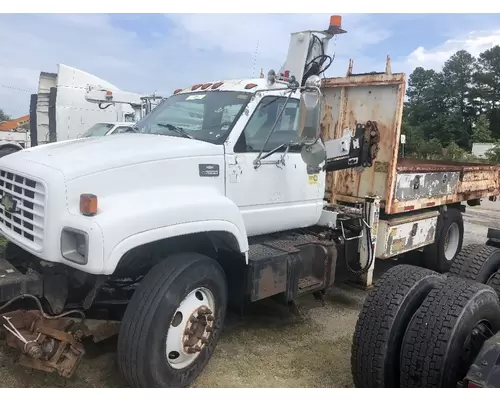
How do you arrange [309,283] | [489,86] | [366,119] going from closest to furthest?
[309,283], [366,119], [489,86]

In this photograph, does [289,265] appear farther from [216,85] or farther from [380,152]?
[380,152]

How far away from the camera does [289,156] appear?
15.1 feet

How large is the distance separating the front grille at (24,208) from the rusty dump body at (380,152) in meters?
3.82

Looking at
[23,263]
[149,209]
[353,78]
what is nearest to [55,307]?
[23,263]

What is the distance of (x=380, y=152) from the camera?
6109 mm

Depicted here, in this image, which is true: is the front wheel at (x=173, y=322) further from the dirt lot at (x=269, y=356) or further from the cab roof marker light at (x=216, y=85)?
the cab roof marker light at (x=216, y=85)

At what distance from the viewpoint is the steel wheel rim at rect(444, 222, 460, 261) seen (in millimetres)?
7659

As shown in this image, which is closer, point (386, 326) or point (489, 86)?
point (386, 326)

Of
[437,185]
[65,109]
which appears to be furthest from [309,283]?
[65,109]

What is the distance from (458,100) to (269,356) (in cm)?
6186

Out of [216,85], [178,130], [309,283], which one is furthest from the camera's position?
[309,283]

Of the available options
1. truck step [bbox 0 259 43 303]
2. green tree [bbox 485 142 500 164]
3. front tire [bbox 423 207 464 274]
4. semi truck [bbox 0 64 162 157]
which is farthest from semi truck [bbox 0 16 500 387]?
green tree [bbox 485 142 500 164]

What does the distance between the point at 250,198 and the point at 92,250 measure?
1.66m

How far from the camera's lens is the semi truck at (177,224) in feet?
10.3
